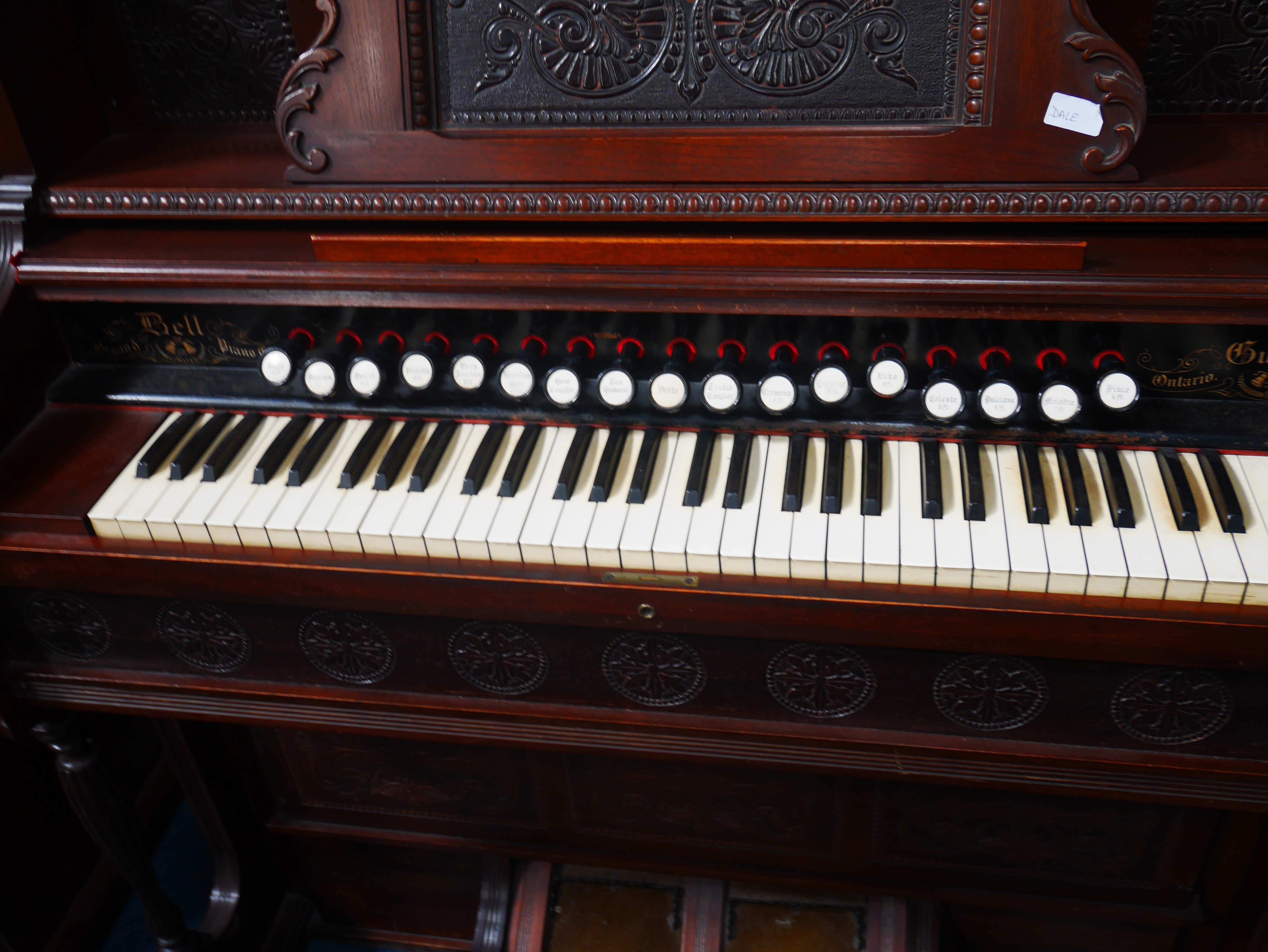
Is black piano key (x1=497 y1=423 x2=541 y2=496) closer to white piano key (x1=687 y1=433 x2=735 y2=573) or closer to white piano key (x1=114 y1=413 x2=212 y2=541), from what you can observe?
white piano key (x1=687 y1=433 x2=735 y2=573)

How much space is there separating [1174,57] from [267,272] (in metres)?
1.40

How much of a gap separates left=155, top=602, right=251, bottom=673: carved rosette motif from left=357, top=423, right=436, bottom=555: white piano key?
26 centimetres

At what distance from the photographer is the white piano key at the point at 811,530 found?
131 centimetres

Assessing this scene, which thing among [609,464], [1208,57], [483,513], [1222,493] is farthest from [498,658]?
[1208,57]

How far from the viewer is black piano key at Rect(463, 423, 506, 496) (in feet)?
4.76

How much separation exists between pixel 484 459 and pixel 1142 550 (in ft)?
2.94

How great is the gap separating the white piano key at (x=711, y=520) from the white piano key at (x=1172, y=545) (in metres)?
0.56

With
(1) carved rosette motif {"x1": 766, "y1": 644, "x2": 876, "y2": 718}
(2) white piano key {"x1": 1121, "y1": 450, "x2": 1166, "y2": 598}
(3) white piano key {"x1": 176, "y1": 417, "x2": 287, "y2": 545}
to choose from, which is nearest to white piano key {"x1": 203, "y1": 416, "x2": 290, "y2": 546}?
(3) white piano key {"x1": 176, "y1": 417, "x2": 287, "y2": 545}

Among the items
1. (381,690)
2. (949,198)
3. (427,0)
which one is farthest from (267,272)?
(949,198)

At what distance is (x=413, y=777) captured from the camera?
2002 millimetres

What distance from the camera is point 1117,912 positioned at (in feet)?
6.15

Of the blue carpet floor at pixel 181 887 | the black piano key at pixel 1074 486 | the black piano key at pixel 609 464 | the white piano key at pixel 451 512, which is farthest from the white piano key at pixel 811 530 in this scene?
the blue carpet floor at pixel 181 887

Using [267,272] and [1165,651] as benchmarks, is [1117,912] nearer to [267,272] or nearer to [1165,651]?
[1165,651]

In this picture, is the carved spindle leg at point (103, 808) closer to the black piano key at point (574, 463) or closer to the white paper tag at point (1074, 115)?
the black piano key at point (574, 463)
